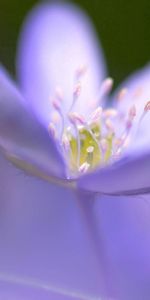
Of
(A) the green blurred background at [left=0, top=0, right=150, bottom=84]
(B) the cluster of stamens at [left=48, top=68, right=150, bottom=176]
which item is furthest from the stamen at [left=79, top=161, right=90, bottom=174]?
(A) the green blurred background at [left=0, top=0, right=150, bottom=84]

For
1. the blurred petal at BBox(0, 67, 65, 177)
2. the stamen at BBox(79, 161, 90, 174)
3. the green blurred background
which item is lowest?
the green blurred background

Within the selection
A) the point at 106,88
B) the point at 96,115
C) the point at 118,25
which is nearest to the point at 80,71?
the point at 106,88

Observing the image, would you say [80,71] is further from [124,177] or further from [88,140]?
[124,177]

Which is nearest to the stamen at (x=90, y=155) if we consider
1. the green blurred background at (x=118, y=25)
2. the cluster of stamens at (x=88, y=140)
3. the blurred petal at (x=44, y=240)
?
the cluster of stamens at (x=88, y=140)

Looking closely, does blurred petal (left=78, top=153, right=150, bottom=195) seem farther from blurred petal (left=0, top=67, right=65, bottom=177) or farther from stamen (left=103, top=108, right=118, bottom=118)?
stamen (left=103, top=108, right=118, bottom=118)

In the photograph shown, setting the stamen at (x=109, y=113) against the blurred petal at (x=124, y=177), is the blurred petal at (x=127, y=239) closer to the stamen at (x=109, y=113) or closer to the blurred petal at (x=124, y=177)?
the blurred petal at (x=124, y=177)

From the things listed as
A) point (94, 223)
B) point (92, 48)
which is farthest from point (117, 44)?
point (94, 223)
